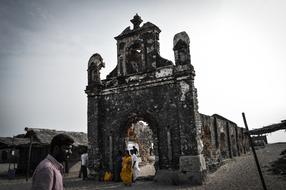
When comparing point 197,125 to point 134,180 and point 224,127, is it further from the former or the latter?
point 224,127

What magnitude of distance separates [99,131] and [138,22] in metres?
6.42

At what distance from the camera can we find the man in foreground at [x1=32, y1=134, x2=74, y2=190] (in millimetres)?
2467

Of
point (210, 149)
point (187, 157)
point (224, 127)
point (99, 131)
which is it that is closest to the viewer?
point (187, 157)

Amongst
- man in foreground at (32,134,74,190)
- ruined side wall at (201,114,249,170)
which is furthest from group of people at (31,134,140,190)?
ruined side wall at (201,114,249,170)

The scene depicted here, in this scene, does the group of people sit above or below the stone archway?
below

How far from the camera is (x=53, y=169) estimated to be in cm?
262

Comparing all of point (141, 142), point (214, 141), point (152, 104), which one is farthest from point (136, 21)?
point (141, 142)

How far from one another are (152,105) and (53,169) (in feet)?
31.3

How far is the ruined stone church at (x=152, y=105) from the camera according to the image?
10836 mm

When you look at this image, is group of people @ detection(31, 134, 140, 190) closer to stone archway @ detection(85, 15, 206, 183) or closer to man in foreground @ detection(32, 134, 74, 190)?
man in foreground @ detection(32, 134, 74, 190)

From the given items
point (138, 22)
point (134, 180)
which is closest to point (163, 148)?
point (134, 180)

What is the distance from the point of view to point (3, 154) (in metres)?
37.1

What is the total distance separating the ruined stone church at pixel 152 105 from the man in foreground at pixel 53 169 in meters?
8.38

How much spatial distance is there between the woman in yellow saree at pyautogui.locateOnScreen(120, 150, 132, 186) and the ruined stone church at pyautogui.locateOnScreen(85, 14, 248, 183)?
1.18 meters
